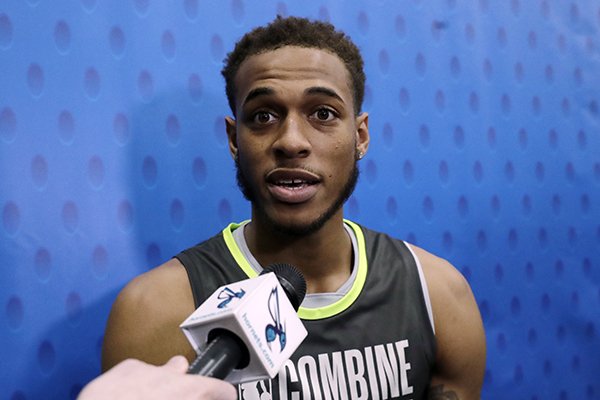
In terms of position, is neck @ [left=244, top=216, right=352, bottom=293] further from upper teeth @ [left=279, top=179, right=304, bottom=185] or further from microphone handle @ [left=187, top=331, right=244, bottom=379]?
microphone handle @ [left=187, top=331, right=244, bottom=379]

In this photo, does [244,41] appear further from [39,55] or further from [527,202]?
[527,202]

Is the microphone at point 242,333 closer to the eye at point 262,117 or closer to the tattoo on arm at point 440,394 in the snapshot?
the eye at point 262,117

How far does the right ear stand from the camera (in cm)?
106

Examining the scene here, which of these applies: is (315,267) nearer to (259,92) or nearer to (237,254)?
(237,254)

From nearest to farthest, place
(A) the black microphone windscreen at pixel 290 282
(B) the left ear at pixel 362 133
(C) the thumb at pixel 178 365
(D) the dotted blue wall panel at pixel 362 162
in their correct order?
(C) the thumb at pixel 178 365 < (A) the black microphone windscreen at pixel 290 282 < (D) the dotted blue wall panel at pixel 362 162 < (B) the left ear at pixel 362 133

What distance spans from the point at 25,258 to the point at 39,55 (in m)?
0.33

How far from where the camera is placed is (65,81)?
3.28 feet

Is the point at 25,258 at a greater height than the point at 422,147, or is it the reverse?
the point at 422,147

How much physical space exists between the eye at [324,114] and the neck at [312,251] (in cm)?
18

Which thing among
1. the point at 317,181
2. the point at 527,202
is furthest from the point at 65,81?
the point at 527,202

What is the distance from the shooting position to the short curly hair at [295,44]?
39.1 inches

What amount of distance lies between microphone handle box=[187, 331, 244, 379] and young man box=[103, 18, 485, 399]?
1.32 feet

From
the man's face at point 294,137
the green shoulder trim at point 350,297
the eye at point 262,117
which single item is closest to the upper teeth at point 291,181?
the man's face at point 294,137

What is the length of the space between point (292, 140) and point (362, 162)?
1.29 ft
